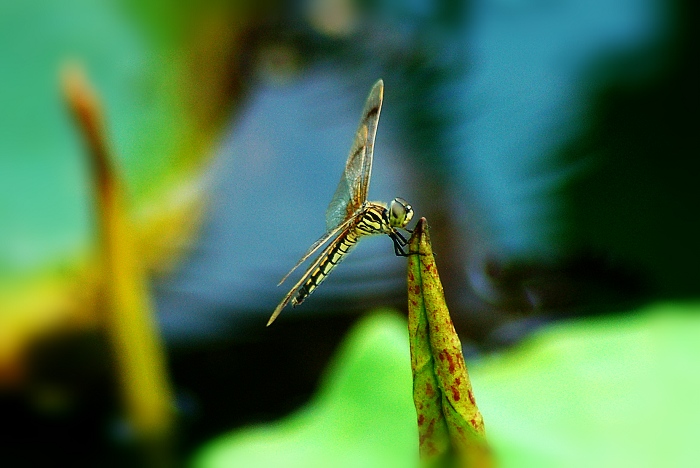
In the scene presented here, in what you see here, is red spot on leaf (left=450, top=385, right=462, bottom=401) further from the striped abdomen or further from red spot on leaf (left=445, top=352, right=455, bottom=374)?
the striped abdomen

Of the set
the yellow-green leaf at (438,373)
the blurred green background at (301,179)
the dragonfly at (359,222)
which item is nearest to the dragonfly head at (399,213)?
the dragonfly at (359,222)

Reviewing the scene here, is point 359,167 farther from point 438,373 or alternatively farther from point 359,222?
point 438,373

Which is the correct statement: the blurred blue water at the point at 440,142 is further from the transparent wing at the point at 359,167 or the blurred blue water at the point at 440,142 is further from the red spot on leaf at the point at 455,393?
the red spot on leaf at the point at 455,393

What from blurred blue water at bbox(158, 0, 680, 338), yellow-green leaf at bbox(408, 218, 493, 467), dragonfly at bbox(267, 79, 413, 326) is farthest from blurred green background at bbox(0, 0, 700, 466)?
yellow-green leaf at bbox(408, 218, 493, 467)

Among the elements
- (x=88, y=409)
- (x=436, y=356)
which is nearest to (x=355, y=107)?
(x=88, y=409)

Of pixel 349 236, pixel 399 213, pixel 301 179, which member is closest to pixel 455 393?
pixel 399 213
